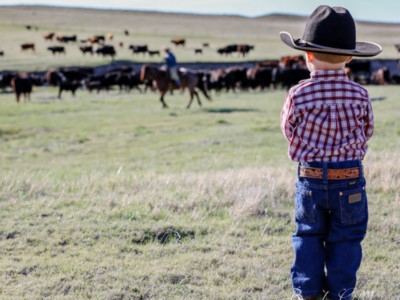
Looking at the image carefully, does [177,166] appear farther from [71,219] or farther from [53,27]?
[53,27]

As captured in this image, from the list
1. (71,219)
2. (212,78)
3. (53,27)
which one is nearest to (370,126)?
(71,219)

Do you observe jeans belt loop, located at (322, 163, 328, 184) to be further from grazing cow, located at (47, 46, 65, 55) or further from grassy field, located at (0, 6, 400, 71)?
grazing cow, located at (47, 46, 65, 55)

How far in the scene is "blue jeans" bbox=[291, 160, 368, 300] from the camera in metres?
2.80

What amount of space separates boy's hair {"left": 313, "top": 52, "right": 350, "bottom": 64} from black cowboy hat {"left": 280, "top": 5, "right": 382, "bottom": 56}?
0.05 meters

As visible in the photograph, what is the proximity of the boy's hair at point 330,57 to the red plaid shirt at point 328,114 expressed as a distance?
0.07 m

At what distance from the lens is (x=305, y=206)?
2.85m

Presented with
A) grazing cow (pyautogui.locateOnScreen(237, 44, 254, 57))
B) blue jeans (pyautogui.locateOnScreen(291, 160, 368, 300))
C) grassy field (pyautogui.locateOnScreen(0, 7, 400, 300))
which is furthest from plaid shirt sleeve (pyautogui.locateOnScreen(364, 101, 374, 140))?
grazing cow (pyautogui.locateOnScreen(237, 44, 254, 57))

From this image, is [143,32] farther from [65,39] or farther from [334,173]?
[334,173]

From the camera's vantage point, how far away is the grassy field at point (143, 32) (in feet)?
183

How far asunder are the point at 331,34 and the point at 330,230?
1.21 meters

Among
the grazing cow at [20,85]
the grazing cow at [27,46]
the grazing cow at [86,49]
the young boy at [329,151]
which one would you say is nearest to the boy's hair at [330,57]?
the young boy at [329,151]

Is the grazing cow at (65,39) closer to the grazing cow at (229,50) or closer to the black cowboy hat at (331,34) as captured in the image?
the grazing cow at (229,50)

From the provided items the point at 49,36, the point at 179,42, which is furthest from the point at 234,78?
the point at 49,36

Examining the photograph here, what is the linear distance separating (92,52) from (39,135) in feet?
157
